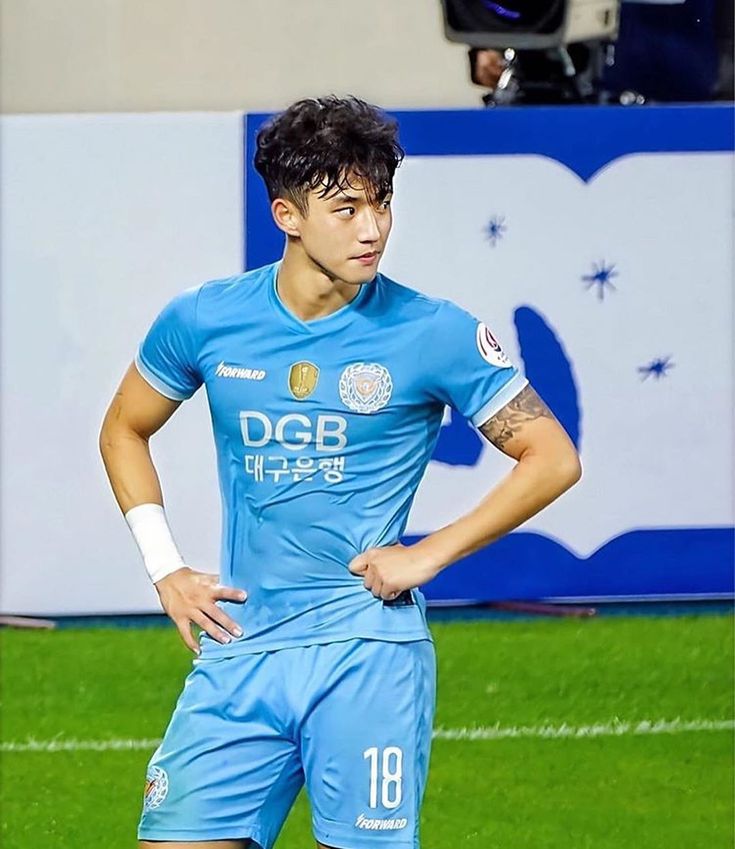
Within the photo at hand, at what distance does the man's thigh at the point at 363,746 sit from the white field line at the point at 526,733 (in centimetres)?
318

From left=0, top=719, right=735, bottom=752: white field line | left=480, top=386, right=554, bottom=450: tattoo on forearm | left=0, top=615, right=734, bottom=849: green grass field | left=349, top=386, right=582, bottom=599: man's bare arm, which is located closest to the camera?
left=349, top=386, right=582, bottom=599: man's bare arm

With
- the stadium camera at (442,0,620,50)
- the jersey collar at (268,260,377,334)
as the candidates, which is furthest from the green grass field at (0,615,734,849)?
the stadium camera at (442,0,620,50)

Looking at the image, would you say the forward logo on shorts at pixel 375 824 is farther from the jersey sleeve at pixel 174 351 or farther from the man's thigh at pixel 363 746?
the jersey sleeve at pixel 174 351

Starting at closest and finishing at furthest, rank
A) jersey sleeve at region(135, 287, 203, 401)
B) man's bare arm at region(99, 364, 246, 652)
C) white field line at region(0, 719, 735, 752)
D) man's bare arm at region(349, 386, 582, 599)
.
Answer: man's bare arm at region(349, 386, 582, 599)
jersey sleeve at region(135, 287, 203, 401)
man's bare arm at region(99, 364, 246, 652)
white field line at region(0, 719, 735, 752)

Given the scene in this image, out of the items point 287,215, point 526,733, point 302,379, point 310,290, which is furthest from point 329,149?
point 526,733

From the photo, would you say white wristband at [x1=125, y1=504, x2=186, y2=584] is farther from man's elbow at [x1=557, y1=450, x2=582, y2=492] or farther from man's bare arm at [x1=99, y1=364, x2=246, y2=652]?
man's elbow at [x1=557, y1=450, x2=582, y2=492]

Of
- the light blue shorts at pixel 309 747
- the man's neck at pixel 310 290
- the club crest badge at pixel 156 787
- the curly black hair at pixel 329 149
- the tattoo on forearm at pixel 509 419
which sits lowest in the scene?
the club crest badge at pixel 156 787

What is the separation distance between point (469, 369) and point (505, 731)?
3.52m

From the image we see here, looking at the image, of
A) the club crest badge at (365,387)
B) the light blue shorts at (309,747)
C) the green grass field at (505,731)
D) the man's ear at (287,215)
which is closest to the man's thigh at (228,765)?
the light blue shorts at (309,747)

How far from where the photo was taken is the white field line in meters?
7.18

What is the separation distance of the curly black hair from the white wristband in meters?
0.71

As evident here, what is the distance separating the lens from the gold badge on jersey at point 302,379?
13.5 ft

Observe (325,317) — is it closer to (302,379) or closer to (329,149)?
(302,379)

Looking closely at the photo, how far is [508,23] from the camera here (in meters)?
9.89
